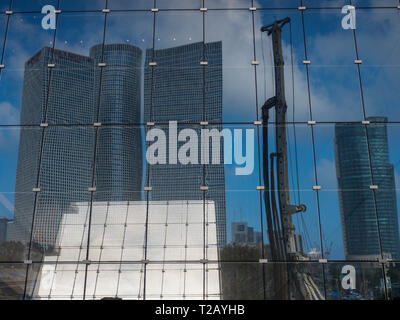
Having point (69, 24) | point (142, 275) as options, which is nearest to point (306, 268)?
point (142, 275)

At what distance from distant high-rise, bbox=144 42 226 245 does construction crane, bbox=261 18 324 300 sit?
650mm

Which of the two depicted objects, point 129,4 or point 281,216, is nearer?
point 281,216

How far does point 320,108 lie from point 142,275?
11.2 ft

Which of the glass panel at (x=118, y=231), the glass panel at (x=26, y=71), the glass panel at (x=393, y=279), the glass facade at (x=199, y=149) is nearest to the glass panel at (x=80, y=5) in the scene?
the glass facade at (x=199, y=149)

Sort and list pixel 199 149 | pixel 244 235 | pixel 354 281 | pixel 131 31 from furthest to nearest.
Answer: pixel 131 31 < pixel 199 149 < pixel 244 235 < pixel 354 281

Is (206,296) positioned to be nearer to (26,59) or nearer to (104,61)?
(104,61)

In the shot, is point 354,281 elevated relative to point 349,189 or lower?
lower

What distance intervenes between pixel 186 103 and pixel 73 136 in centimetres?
169

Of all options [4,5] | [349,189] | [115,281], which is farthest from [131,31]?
[349,189]

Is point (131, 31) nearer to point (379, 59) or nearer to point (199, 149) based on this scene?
point (199, 149)

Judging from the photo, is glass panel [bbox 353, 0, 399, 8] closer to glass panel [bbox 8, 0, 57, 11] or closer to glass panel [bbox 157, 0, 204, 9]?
glass panel [bbox 157, 0, 204, 9]

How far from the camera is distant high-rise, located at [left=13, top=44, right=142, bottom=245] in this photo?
6781mm

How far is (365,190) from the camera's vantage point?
22.1 feet
